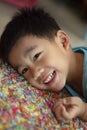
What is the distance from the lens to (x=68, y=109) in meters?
0.90

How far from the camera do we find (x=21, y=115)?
0.82 metres

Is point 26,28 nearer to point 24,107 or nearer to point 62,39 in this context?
point 62,39

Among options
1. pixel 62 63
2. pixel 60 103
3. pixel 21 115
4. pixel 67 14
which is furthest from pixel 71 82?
pixel 67 14

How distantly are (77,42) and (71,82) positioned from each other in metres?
0.73

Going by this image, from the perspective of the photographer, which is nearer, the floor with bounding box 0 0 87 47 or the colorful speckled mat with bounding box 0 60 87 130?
the colorful speckled mat with bounding box 0 60 87 130

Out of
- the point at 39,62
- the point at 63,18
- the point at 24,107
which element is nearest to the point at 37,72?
the point at 39,62

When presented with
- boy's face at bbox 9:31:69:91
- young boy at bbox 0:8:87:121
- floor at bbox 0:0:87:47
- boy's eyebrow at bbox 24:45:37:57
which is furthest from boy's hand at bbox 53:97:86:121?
floor at bbox 0:0:87:47

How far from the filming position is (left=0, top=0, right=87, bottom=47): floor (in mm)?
1921

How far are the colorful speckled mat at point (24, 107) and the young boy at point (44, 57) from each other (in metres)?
0.03

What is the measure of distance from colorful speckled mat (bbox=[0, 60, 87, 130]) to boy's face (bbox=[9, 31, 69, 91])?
0.03 metres

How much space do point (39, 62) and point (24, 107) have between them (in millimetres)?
202

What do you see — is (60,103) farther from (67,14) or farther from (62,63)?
(67,14)

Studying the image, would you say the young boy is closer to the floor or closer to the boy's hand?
the boy's hand

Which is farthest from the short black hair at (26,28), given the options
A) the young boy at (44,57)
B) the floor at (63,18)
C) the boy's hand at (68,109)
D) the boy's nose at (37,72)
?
the floor at (63,18)
